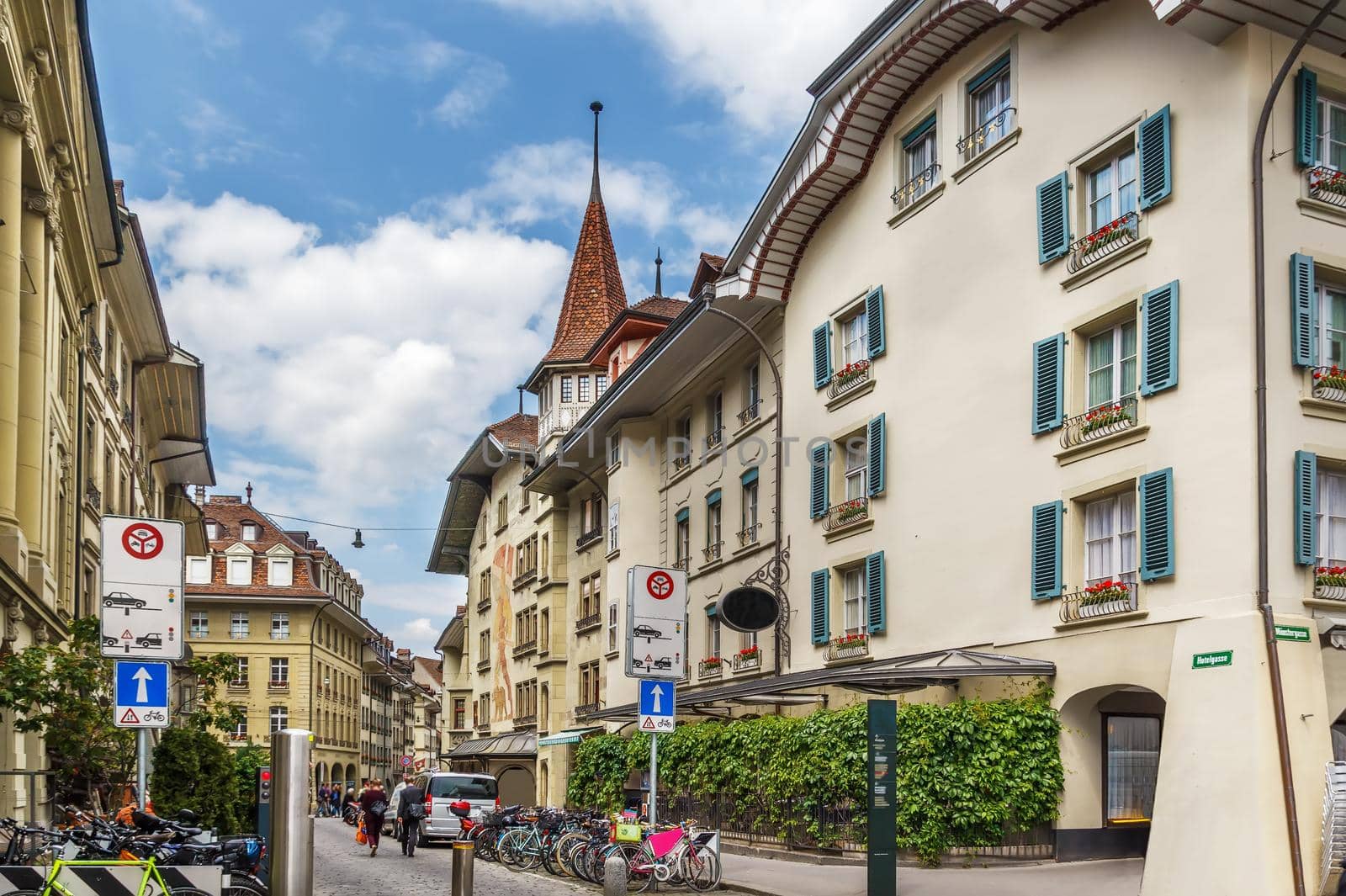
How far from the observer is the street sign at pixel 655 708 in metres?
20.7

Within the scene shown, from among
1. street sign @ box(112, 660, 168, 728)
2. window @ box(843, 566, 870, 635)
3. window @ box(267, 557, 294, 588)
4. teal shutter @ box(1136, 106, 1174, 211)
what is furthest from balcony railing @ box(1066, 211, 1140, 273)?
window @ box(267, 557, 294, 588)

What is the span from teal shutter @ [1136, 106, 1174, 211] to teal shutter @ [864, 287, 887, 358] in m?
7.09

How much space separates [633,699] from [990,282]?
65.4ft

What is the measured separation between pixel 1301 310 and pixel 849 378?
10335mm

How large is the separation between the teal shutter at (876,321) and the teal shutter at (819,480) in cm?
253

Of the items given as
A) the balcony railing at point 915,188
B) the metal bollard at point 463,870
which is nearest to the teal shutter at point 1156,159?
the balcony railing at point 915,188

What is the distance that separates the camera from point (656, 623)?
2114 centimetres

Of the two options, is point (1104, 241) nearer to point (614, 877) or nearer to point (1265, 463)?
point (1265, 463)

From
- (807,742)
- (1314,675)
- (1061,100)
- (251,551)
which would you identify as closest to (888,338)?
(1061,100)

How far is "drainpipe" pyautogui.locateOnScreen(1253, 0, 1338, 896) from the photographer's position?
57.5 ft

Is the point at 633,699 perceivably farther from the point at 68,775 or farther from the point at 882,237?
the point at 68,775

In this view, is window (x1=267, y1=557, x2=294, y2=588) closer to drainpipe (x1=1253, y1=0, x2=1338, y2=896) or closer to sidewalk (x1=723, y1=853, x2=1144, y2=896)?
sidewalk (x1=723, y1=853, x2=1144, y2=896)

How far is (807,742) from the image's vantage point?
24.5m

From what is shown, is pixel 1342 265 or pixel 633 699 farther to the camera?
pixel 633 699
